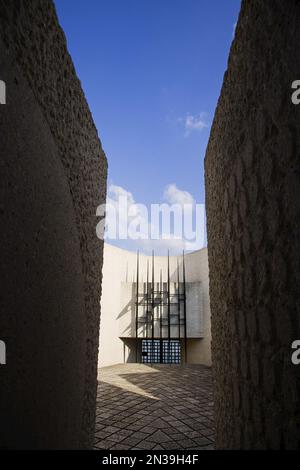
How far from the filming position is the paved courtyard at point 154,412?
3.22 meters

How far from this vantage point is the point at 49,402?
1659 mm

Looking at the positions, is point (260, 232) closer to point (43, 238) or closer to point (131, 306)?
point (43, 238)

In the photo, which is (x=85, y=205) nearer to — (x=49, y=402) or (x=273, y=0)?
(x=49, y=402)

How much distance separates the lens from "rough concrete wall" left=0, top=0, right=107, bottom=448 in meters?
1.28

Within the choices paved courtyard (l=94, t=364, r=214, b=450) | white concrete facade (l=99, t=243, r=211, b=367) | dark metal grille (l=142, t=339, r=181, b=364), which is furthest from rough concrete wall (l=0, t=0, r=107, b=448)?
dark metal grille (l=142, t=339, r=181, b=364)

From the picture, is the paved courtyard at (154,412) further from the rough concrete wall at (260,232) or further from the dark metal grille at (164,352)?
the dark metal grille at (164,352)

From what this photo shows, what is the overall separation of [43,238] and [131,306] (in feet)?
32.6

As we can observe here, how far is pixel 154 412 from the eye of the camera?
4344mm

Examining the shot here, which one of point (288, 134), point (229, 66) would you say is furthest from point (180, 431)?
point (229, 66)

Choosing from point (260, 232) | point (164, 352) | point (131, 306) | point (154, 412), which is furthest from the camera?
point (164, 352)

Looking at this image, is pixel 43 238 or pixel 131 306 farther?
pixel 131 306

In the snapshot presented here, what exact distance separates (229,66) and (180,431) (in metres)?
4.07

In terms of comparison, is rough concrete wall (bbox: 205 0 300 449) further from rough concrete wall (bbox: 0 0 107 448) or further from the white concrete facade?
the white concrete facade

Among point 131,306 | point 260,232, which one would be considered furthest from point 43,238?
point 131,306
